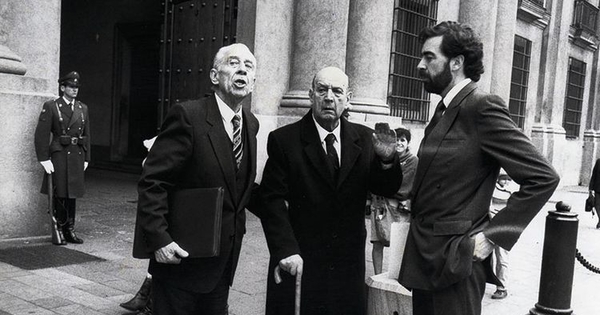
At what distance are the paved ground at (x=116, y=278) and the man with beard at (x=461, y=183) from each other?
8.65 ft

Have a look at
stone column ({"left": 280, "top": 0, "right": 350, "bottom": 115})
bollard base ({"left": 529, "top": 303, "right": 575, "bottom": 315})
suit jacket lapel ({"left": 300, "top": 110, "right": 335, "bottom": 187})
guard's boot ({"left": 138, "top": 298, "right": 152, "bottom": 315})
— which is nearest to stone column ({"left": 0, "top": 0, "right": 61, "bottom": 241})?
guard's boot ({"left": 138, "top": 298, "right": 152, "bottom": 315})

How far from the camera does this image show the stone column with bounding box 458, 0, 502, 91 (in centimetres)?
1405

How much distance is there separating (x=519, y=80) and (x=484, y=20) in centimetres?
422

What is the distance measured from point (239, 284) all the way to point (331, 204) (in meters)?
2.90

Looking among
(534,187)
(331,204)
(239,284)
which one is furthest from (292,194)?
(239,284)

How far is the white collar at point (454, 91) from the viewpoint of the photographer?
276cm

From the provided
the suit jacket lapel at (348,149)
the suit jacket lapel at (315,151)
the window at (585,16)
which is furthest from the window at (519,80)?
the suit jacket lapel at (315,151)

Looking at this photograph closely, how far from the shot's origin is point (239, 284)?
587 cm

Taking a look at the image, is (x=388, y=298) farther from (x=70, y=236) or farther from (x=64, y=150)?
(x=64, y=150)

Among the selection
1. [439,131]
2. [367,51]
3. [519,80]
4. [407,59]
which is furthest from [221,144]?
[519,80]

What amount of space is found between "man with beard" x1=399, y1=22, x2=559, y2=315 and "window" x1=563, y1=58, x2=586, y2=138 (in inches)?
790

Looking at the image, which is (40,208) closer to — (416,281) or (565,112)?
(416,281)

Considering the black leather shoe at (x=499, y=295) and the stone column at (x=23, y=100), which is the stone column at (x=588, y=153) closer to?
the black leather shoe at (x=499, y=295)

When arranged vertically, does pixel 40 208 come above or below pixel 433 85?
below
